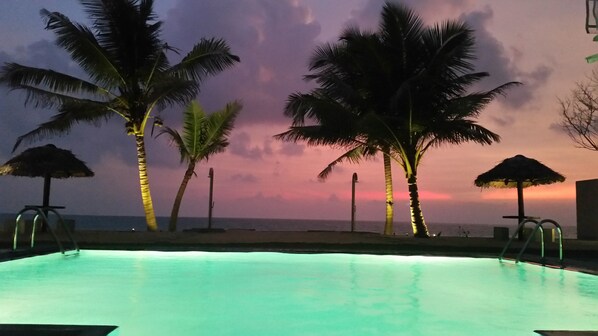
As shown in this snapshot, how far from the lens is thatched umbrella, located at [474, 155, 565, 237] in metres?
14.2

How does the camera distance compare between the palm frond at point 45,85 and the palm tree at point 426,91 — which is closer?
the palm frond at point 45,85

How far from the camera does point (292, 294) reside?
6.53m

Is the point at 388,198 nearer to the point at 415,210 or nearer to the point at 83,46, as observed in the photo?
the point at 415,210

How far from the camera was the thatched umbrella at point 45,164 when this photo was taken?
46.1 ft

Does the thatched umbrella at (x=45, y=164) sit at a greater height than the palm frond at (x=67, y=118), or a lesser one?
lesser

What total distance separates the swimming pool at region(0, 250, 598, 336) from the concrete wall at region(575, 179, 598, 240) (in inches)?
349

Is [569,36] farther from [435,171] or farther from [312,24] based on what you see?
[435,171]

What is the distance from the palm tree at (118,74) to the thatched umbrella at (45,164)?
18.0 inches

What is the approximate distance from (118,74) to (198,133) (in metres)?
3.61

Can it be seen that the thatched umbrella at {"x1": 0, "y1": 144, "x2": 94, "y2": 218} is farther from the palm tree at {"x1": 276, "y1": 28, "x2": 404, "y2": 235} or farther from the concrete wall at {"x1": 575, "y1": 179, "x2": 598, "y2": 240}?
the concrete wall at {"x1": 575, "y1": 179, "x2": 598, "y2": 240}

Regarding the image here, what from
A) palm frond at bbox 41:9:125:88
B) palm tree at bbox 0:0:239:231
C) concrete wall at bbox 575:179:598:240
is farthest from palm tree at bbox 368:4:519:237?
palm frond at bbox 41:9:125:88

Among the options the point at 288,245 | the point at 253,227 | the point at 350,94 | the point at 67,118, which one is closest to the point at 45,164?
the point at 67,118

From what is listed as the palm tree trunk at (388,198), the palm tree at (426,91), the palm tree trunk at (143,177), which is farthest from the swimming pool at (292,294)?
the palm tree trunk at (388,198)

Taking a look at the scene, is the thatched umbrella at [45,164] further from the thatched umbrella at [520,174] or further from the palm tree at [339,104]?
the thatched umbrella at [520,174]
